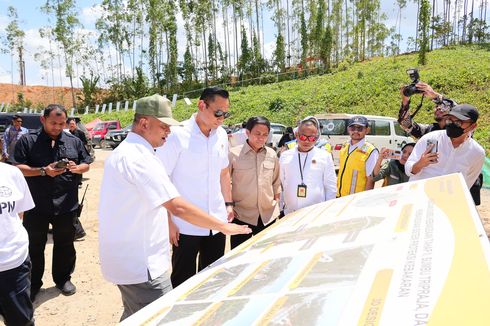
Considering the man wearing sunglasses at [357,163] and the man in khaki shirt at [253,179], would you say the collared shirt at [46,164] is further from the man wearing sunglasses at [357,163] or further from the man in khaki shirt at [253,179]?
the man wearing sunglasses at [357,163]

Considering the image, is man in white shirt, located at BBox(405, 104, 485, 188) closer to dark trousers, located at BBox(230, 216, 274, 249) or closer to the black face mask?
the black face mask

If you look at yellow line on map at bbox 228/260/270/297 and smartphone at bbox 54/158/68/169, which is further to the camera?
smartphone at bbox 54/158/68/169

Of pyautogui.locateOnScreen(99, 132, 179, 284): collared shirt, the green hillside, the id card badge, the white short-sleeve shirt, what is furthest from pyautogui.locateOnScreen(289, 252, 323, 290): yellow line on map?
the green hillside

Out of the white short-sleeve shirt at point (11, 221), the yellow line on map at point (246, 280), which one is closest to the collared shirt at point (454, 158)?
the yellow line on map at point (246, 280)

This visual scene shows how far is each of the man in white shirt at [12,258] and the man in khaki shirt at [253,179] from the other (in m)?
1.50

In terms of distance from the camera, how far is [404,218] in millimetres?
1535

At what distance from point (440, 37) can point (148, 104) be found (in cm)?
3693

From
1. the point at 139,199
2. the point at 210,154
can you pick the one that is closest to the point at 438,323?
the point at 139,199

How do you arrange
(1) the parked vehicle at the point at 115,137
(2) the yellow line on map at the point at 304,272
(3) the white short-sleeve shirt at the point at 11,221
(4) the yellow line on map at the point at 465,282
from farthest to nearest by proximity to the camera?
(1) the parked vehicle at the point at 115,137 → (3) the white short-sleeve shirt at the point at 11,221 → (2) the yellow line on map at the point at 304,272 → (4) the yellow line on map at the point at 465,282

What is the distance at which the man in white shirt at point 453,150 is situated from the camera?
254 cm

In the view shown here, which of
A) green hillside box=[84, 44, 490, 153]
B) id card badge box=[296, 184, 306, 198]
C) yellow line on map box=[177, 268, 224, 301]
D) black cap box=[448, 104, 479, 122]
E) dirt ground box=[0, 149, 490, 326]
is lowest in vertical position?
dirt ground box=[0, 149, 490, 326]

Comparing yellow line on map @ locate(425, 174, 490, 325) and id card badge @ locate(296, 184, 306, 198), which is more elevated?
yellow line on map @ locate(425, 174, 490, 325)

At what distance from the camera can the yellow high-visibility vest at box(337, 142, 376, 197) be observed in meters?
3.58

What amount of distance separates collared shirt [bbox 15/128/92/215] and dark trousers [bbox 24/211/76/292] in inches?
3.5
